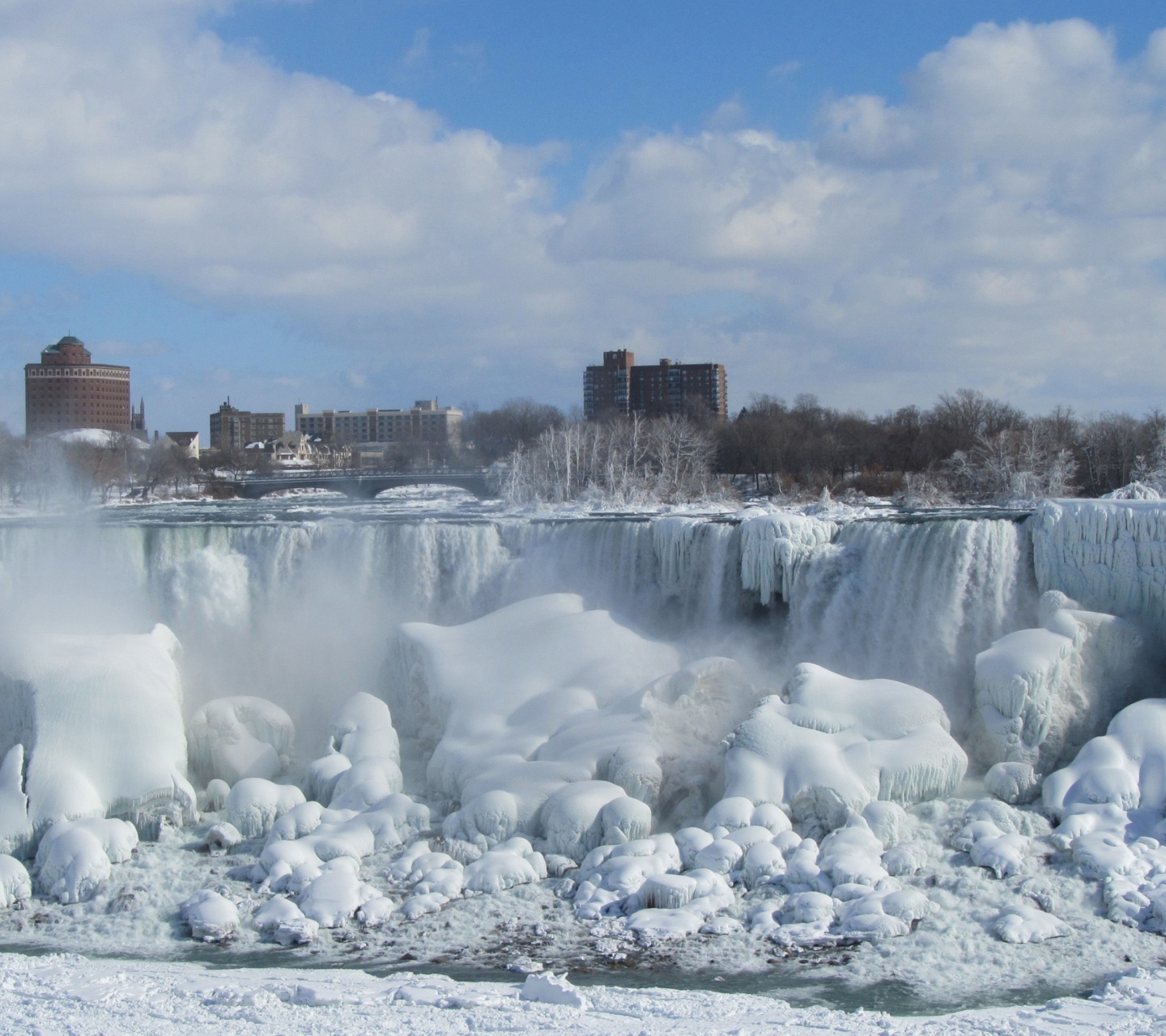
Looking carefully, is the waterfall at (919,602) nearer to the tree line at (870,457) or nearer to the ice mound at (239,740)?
the ice mound at (239,740)

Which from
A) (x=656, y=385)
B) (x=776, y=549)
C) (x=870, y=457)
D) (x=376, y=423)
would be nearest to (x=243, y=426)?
(x=376, y=423)

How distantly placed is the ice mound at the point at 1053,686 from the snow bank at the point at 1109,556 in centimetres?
118

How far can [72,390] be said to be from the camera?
115125mm

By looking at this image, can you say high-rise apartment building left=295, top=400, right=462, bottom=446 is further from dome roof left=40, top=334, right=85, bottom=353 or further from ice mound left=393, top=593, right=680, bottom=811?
ice mound left=393, top=593, right=680, bottom=811

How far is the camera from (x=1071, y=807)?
13891 mm

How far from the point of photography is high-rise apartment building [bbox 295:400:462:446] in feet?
437

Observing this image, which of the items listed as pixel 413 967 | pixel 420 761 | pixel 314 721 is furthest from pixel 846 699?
pixel 314 721

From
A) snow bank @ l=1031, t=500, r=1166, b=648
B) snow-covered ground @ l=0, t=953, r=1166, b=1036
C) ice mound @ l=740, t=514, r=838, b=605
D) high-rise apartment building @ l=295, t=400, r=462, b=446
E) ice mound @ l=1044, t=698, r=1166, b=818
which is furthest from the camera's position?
high-rise apartment building @ l=295, t=400, r=462, b=446

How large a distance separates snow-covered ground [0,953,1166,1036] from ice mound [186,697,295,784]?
5990 mm

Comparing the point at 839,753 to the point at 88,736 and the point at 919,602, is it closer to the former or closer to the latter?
the point at 919,602

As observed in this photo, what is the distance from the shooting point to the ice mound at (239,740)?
16.3m

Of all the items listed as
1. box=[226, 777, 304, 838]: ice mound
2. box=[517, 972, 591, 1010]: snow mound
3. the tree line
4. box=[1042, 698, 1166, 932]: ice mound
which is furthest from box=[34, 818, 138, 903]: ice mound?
the tree line

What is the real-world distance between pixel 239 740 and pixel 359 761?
80.7 inches

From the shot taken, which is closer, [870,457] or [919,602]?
[919,602]
